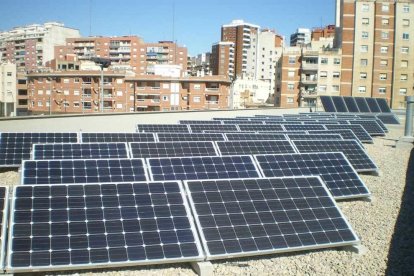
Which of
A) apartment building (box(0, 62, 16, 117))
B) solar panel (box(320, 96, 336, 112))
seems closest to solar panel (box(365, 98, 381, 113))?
solar panel (box(320, 96, 336, 112))

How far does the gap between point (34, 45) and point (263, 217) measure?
505ft

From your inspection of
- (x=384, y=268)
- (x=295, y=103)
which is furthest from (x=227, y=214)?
(x=295, y=103)

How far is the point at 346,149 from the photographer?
57.4ft

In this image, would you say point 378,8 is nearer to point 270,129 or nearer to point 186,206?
point 270,129

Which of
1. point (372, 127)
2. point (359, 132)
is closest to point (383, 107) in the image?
point (372, 127)

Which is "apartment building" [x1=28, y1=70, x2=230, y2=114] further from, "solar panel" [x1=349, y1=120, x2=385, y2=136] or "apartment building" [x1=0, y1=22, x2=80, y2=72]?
"apartment building" [x1=0, y1=22, x2=80, y2=72]

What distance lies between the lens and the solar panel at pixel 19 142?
51.5 feet

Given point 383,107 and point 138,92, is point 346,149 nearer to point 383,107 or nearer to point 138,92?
point 383,107

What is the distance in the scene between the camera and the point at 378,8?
272 ft

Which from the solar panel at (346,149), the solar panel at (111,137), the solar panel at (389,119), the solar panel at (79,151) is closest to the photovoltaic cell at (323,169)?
the solar panel at (346,149)

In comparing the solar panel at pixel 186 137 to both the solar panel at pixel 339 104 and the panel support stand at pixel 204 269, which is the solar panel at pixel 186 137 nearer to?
the panel support stand at pixel 204 269

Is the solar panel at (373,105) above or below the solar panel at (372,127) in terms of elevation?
above

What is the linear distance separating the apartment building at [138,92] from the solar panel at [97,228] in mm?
76949

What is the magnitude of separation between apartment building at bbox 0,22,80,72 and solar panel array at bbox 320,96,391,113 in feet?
377
